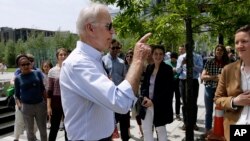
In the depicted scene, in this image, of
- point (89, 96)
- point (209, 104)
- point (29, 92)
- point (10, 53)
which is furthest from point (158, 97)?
point (10, 53)

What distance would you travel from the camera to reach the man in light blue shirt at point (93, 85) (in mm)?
2139

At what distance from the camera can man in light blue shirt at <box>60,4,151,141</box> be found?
214 cm

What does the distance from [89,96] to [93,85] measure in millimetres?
75

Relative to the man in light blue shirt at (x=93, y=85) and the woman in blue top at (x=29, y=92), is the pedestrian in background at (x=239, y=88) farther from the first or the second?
the woman in blue top at (x=29, y=92)

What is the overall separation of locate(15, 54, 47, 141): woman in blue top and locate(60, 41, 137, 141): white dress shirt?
4718 millimetres

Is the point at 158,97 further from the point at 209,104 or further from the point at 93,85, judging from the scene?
the point at 93,85

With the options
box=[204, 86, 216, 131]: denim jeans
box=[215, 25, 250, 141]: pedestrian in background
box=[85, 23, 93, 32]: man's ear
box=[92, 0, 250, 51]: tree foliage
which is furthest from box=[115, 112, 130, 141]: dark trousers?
box=[85, 23, 93, 32]: man's ear

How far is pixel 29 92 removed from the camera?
6871 millimetres

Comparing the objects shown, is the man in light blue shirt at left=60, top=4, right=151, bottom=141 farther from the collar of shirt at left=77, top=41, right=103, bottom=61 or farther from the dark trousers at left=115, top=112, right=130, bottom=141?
the dark trousers at left=115, top=112, right=130, bottom=141

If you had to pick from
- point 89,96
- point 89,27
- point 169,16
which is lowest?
point 89,96

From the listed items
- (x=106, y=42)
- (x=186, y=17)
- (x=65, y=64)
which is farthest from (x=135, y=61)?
(x=186, y=17)

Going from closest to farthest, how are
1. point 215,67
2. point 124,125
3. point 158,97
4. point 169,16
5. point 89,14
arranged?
point 89,14
point 169,16
point 158,97
point 124,125
point 215,67

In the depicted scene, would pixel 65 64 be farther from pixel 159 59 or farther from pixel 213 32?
pixel 213 32

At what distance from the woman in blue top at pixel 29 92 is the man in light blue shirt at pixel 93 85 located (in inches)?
186
